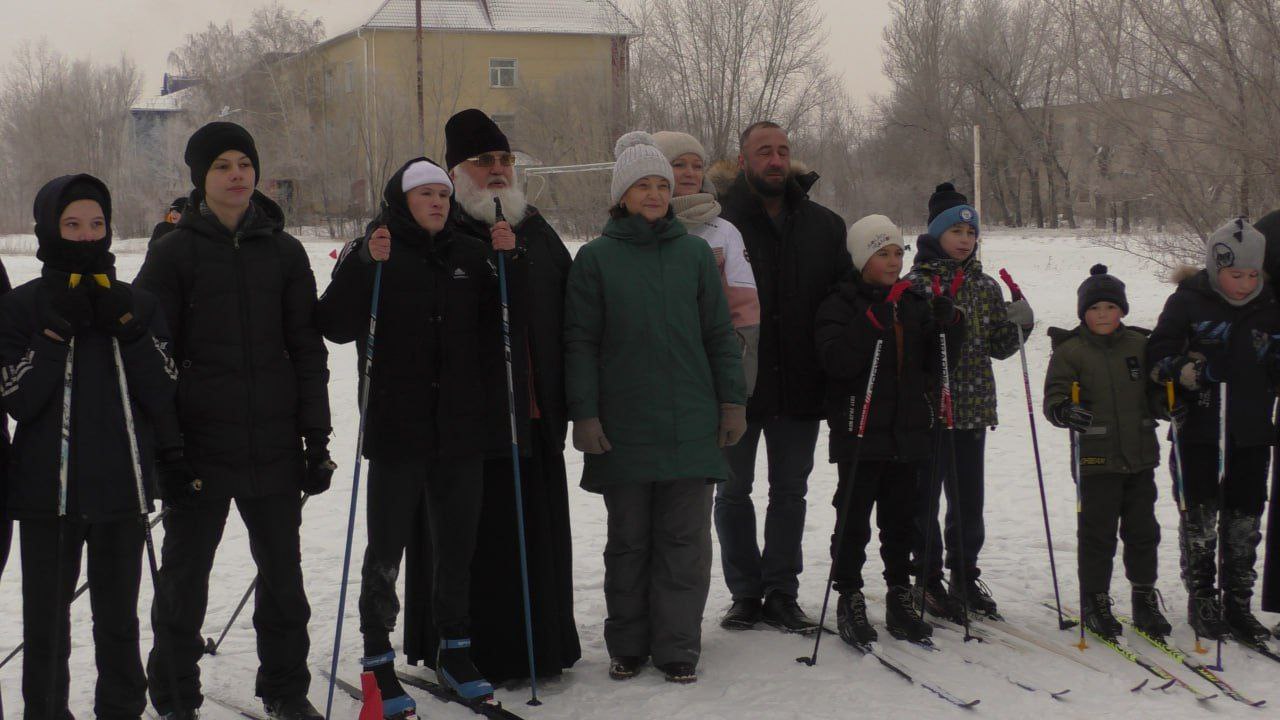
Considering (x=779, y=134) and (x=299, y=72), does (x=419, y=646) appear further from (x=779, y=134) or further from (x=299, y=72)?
(x=299, y=72)

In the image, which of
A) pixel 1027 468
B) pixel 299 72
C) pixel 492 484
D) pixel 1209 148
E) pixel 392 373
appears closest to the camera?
pixel 392 373

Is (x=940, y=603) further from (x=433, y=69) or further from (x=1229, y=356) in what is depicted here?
(x=433, y=69)

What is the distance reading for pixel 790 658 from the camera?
3932 millimetres

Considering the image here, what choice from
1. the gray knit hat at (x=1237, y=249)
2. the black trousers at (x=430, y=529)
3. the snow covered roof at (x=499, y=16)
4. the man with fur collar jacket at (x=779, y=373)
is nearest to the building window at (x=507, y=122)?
the snow covered roof at (x=499, y=16)

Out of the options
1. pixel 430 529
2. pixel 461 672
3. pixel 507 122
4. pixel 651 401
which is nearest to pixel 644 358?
pixel 651 401

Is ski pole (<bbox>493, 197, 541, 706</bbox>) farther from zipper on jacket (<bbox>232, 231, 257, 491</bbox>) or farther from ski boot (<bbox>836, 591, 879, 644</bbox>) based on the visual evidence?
ski boot (<bbox>836, 591, 879, 644</bbox>)

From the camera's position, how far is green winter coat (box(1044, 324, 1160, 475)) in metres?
4.12

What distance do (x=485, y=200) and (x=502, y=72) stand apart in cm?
3618

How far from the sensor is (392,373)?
11.2ft

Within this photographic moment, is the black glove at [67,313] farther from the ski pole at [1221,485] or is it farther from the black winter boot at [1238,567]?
the black winter boot at [1238,567]

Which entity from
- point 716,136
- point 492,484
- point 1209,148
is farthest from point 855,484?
point 716,136

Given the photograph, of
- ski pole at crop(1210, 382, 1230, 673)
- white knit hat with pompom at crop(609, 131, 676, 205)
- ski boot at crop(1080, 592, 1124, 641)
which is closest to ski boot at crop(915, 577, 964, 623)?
ski boot at crop(1080, 592, 1124, 641)

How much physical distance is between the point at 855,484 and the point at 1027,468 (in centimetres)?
348

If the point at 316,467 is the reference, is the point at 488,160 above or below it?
above
